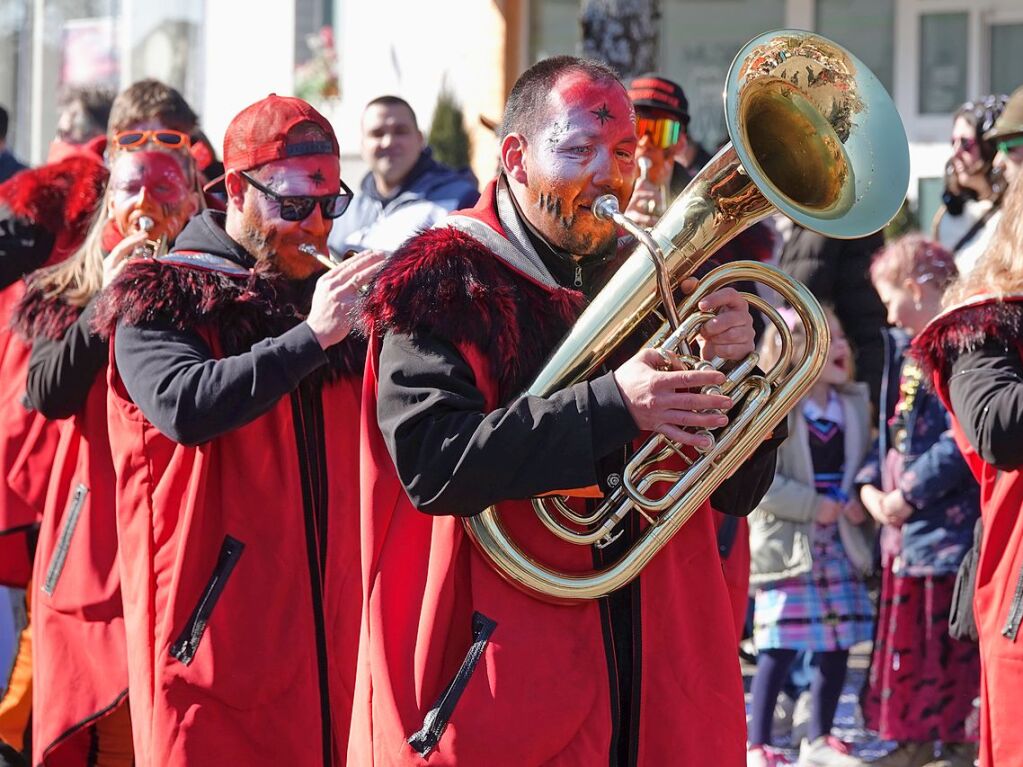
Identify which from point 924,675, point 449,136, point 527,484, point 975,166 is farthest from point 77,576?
point 449,136

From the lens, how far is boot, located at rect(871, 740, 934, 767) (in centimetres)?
602

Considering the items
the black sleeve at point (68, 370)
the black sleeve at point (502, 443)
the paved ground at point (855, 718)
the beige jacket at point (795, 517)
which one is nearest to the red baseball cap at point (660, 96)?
the beige jacket at point (795, 517)

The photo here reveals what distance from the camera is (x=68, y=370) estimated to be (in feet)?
14.7

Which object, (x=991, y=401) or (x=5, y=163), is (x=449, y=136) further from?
(x=991, y=401)

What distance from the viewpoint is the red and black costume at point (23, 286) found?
517cm

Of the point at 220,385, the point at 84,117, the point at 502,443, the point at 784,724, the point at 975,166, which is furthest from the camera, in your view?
the point at 84,117

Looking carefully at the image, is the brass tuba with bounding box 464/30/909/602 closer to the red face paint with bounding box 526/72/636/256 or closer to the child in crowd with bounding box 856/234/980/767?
the red face paint with bounding box 526/72/636/256

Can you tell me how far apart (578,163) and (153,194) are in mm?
1982

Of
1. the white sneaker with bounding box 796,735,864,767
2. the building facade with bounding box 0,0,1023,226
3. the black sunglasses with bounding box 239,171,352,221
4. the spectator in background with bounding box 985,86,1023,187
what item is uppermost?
the building facade with bounding box 0,0,1023,226

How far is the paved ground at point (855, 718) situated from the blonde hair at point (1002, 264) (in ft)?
7.79

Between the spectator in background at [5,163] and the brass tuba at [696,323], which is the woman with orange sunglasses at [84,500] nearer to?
the brass tuba at [696,323]

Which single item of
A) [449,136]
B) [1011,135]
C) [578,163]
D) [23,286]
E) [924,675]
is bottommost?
[924,675]

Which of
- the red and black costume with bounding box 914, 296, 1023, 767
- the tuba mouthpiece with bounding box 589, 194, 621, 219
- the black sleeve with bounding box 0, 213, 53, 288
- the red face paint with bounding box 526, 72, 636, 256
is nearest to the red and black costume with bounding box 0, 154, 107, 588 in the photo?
the black sleeve with bounding box 0, 213, 53, 288

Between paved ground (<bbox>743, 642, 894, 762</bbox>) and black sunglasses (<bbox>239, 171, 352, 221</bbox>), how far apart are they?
114 inches
